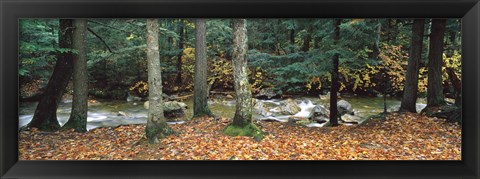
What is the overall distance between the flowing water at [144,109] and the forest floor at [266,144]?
14cm

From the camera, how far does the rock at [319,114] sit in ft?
12.1

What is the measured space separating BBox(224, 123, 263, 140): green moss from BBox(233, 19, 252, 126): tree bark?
46 millimetres

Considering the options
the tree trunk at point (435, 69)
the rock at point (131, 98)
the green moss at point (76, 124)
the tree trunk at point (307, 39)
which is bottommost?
the green moss at point (76, 124)

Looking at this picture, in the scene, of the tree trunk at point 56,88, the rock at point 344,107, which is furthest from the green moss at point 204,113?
the rock at point 344,107

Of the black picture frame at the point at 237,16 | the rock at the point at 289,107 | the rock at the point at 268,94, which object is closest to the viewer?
the black picture frame at the point at 237,16

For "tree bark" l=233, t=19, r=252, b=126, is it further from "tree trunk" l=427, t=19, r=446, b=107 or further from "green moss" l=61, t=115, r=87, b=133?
"tree trunk" l=427, t=19, r=446, b=107

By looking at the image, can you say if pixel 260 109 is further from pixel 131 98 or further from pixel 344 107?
pixel 131 98

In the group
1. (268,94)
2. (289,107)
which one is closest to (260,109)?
(268,94)

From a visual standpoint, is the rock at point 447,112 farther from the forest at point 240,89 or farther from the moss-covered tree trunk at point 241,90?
the moss-covered tree trunk at point 241,90

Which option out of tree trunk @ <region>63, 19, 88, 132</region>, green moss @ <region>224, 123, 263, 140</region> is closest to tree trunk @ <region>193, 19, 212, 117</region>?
green moss @ <region>224, 123, 263, 140</region>

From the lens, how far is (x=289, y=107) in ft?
12.7

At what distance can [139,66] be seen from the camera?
3.62m

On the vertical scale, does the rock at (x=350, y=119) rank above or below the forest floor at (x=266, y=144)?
above
